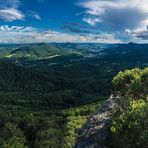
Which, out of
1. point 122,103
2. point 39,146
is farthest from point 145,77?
point 39,146

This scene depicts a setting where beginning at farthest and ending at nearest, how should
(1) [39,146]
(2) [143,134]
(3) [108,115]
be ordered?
(1) [39,146] → (3) [108,115] → (2) [143,134]

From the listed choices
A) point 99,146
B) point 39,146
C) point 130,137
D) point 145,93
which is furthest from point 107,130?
point 39,146

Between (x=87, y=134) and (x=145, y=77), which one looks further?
(x=145, y=77)

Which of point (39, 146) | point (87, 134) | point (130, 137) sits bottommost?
point (39, 146)

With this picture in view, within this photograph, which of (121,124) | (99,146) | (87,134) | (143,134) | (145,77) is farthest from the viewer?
(145,77)

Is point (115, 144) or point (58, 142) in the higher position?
point (115, 144)

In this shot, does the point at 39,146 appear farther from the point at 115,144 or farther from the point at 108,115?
the point at 115,144

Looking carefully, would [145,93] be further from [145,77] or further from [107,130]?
[107,130]
